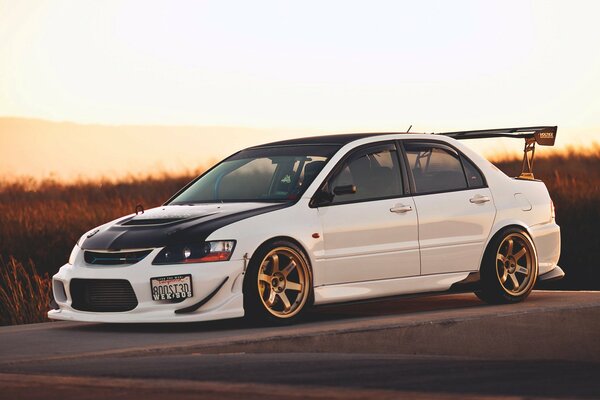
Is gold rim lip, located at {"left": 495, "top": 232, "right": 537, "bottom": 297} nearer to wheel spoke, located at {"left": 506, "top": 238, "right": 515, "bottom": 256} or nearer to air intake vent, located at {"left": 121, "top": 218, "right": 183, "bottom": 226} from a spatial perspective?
wheel spoke, located at {"left": 506, "top": 238, "right": 515, "bottom": 256}

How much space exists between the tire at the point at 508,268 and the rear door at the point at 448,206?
124mm

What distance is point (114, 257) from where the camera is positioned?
1147cm

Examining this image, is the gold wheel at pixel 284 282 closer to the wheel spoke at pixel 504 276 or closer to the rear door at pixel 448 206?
the rear door at pixel 448 206

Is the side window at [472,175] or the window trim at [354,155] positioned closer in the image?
the window trim at [354,155]

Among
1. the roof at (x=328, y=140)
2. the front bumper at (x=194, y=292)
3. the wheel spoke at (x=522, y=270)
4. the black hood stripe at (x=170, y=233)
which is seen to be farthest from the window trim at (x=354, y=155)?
the wheel spoke at (x=522, y=270)

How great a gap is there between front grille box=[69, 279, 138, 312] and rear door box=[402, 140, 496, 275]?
9.03 ft

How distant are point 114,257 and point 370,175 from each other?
8.04 feet

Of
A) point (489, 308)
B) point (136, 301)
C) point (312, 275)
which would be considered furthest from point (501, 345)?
point (136, 301)

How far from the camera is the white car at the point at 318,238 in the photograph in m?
11.1

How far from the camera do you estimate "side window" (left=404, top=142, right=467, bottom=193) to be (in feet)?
41.5

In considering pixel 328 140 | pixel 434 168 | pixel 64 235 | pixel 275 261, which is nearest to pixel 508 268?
pixel 434 168

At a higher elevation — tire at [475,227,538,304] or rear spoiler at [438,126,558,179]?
rear spoiler at [438,126,558,179]

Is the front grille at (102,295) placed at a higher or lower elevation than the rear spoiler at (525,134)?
lower

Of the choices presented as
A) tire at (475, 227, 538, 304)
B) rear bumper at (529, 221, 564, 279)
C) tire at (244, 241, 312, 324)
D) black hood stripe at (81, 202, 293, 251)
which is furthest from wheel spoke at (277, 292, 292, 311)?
rear bumper at (529, 221, 564, 279)
